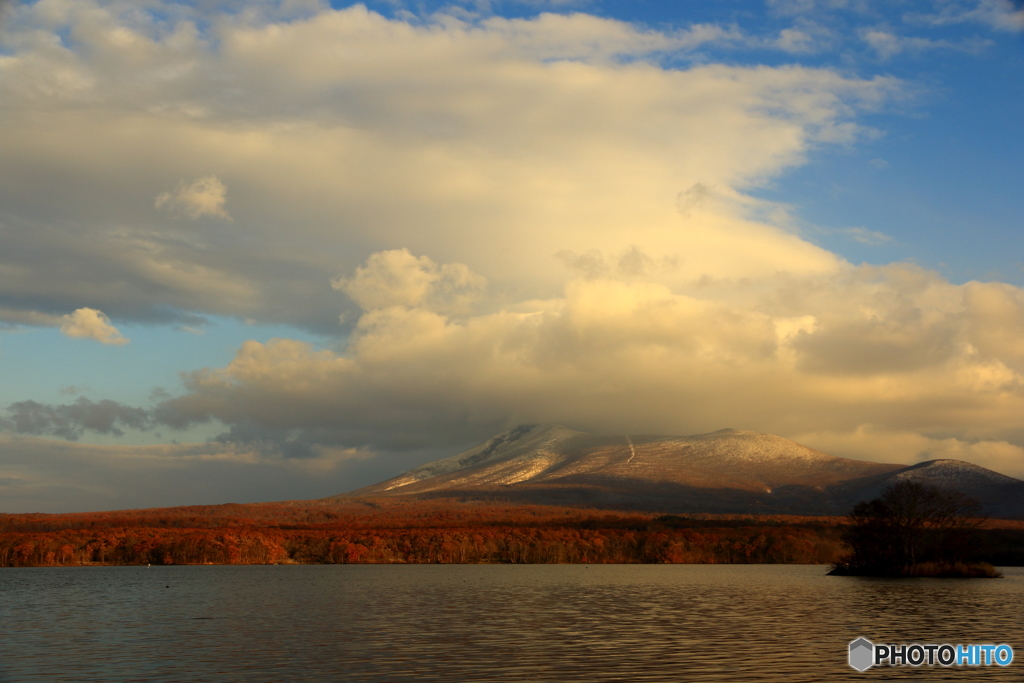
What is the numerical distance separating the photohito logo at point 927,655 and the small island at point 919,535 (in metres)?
72.5

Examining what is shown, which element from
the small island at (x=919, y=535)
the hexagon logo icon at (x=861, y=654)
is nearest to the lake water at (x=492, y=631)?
the hexagon logo icon at (x=861, y=654)

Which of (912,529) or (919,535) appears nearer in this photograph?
(912,529)

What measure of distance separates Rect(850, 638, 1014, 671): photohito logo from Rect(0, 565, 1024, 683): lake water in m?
0.97

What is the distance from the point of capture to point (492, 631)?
51969 millimetres

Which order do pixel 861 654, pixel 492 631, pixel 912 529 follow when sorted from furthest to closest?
pixel 912 529 → pixel 492 631 → pixel 861 654

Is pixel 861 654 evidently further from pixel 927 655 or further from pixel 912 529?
pixel 912 529

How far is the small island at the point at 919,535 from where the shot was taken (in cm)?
11325

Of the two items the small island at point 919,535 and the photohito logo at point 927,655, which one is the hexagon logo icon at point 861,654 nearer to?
the photohito logo at point 927,655

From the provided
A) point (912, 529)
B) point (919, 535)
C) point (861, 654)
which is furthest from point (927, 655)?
point (919, 535)

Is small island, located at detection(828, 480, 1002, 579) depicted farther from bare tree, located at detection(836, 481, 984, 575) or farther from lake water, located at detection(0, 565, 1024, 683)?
lake water, located at detection(0, 565, 1024, 683)

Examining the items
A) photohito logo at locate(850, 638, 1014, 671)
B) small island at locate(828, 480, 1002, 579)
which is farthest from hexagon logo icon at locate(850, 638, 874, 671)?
small island at locate(828, 480, 1002, 579)

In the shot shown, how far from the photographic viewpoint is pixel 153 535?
18850 cm

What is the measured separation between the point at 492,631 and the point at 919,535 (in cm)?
8694

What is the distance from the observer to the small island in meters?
113
